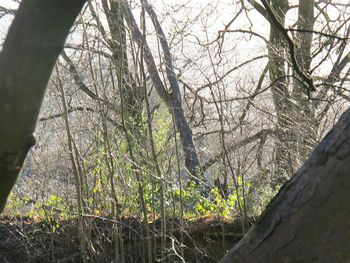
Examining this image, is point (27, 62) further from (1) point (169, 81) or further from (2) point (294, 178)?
(1) point (169, 81)

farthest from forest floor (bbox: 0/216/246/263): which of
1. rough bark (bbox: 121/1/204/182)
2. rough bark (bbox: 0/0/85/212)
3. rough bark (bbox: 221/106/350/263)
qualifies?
rough bark (bbox: 0/0/85/212)

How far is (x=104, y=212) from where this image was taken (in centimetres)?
809

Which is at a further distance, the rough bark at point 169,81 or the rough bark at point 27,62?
the rough bark at point 169,81

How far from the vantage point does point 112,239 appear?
A: 7.95 meters

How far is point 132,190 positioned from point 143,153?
20.0 inches

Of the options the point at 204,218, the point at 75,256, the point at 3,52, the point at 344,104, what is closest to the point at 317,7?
the point at 344,104

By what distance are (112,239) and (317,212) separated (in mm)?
6892

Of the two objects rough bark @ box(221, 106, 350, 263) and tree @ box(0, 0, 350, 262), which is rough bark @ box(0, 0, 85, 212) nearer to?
tree @ box(0, 0, 350, 262)

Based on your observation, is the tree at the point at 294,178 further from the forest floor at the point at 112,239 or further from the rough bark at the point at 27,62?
the forest floor at the point at 112,239

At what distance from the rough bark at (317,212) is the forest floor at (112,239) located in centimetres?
613

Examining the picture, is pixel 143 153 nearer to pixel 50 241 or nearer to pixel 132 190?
pixel 132 190

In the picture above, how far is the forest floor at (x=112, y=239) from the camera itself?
309 inches

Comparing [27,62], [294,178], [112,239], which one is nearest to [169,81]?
[112,239]

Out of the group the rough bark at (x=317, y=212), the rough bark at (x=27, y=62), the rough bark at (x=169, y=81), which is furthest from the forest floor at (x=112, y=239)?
the rough bark at (x=27, y=62)
